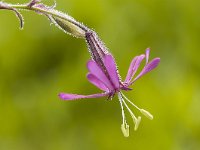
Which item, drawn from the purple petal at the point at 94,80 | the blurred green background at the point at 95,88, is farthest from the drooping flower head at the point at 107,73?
the blurred green background at the point at 95,88

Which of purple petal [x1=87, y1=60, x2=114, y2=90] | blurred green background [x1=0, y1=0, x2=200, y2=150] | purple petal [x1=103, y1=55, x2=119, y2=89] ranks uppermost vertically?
blurred green background [x1=0, y1=0, x2=200, y2=150]

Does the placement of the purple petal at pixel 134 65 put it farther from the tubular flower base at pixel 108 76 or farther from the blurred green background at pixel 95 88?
the blurred green background at pixel 95 88

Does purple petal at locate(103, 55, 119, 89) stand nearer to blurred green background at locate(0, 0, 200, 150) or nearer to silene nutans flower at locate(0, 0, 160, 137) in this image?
silene nutans flower at locate(0, 0, 160, 137)

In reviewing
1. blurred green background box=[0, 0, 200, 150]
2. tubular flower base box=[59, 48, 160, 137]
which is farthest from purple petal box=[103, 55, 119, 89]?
blurred green background box=[0, 0, 200, 150]

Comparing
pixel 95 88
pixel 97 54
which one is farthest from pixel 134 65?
pixel 95 88

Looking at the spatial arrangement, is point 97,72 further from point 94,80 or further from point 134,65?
point 134,65

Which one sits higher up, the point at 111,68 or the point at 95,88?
the point at 95,88
